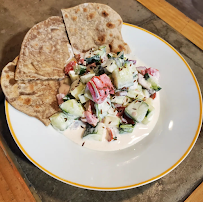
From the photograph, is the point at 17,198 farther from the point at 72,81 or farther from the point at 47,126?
the point at 72,81

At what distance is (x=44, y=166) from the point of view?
1.60 m

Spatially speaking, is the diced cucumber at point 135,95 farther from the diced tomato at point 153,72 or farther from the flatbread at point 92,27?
the flatbread at point 92,27

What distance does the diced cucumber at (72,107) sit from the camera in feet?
5.83

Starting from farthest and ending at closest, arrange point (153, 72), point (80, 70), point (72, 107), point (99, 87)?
point (153, 72), point (80, 70), point (72, 107), point (99, 87)

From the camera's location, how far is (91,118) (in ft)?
5.90

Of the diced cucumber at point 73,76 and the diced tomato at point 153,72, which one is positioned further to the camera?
the diced tomato at point 153,72

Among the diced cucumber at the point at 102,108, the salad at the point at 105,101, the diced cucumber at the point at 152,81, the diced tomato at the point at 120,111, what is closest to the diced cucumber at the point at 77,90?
the salad at the point at 105,101

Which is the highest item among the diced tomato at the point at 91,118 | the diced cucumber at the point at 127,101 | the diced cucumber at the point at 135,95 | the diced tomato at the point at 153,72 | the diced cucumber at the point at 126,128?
the diced tomato at the point at 153,72

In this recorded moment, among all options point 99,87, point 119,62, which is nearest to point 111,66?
point 119,62

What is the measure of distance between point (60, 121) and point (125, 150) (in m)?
0.69

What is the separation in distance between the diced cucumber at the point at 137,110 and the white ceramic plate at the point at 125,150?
26 centimetres

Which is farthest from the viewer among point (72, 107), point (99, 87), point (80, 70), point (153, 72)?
point (153, 72)

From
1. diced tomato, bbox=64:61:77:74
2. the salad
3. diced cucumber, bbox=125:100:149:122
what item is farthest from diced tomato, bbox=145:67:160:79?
diced tomato, bbox=64:61:77:74

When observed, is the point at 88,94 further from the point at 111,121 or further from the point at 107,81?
the point at 111,121
